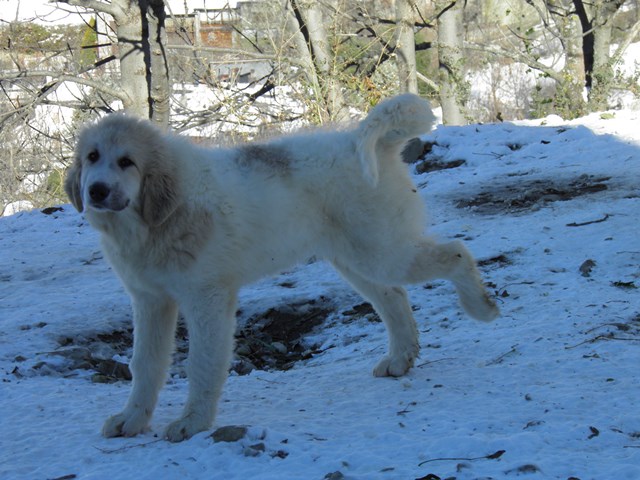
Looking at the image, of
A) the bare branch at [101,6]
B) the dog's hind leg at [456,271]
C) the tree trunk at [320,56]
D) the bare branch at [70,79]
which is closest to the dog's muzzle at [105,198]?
the dog's hind leg at [456,271]

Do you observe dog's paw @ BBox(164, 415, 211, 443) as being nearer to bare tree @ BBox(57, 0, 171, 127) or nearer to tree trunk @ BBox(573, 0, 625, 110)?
bare tree @ BBox(57, 0, 171, 127)

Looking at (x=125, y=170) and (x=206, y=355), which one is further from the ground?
(x=125, y=170)

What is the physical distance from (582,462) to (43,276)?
5465mm

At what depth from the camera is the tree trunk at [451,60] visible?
15.8 m

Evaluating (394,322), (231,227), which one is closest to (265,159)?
(231,227)

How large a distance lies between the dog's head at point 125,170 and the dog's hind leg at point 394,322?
Result: 1.16 meters

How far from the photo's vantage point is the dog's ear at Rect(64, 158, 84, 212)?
3549 millimetres

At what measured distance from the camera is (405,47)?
15.2 meters

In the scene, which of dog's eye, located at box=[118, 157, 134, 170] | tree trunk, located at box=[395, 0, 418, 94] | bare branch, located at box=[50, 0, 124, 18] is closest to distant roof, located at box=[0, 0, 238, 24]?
bare branch, located at box=[50, 0, 124, 18]

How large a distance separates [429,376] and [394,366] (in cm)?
20

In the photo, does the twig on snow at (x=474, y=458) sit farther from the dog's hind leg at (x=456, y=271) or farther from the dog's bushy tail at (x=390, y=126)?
the dog's bushy tail at (x=390, y=126)

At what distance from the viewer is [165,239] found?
3352mm

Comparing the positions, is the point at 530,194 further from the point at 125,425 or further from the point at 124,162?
the point at 125,425

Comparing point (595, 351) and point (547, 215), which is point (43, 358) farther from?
point (547, 215)
